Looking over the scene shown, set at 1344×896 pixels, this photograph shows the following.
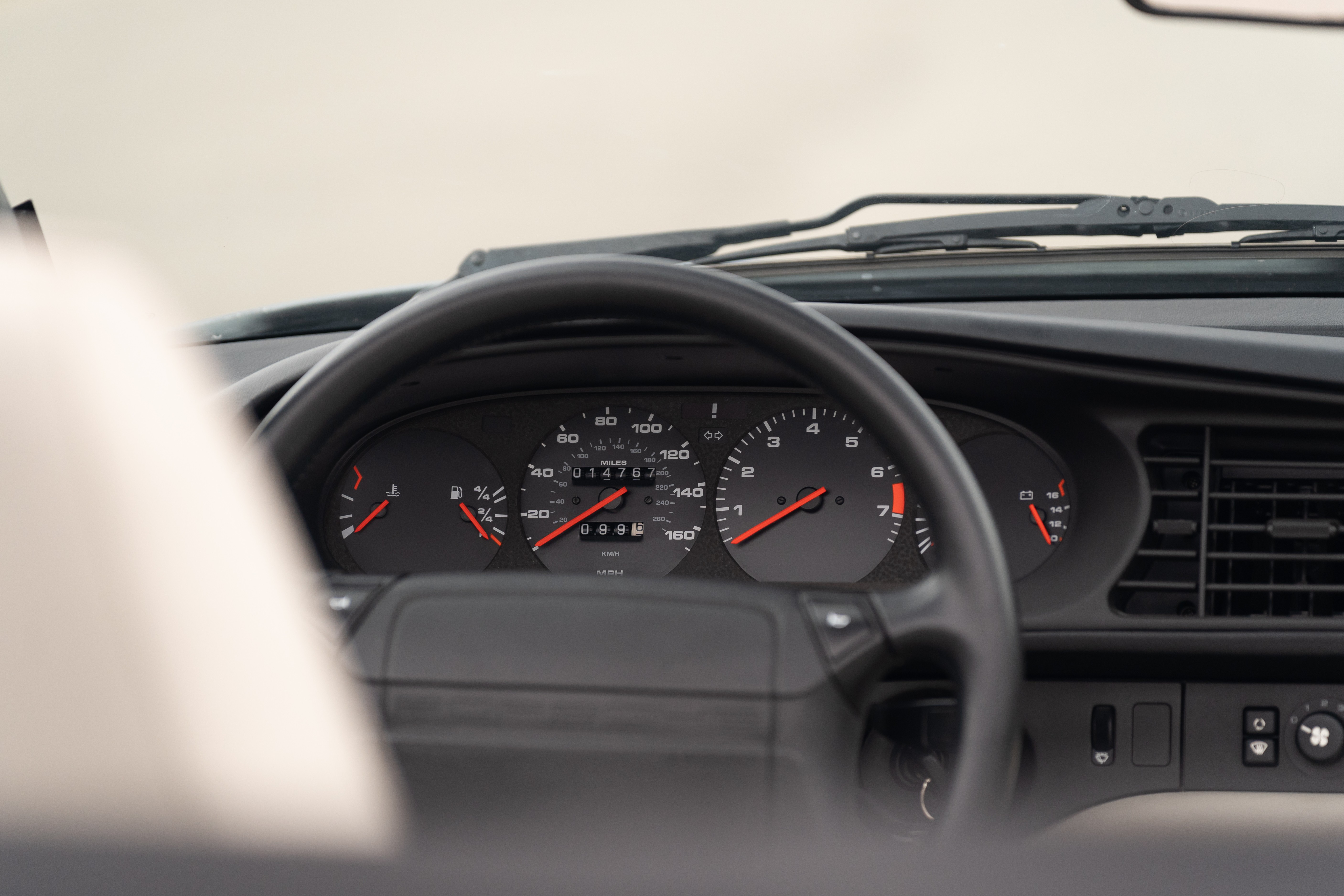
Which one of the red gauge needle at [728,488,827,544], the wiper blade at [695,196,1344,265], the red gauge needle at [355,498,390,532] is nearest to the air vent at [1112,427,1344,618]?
the wiper blade at [695,196,1344,265]

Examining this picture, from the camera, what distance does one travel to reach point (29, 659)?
2.24ft

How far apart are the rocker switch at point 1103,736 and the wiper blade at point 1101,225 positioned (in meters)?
0.83

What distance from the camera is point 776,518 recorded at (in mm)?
2258

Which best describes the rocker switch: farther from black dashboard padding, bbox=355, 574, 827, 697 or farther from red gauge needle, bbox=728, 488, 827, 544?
black dashboard padding, bbox=355, 574, 827, 697

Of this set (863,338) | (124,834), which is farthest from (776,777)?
(863,338)

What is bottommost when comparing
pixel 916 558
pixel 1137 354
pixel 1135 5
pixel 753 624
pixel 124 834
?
pixel 916 558

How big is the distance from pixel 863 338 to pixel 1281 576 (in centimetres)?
75

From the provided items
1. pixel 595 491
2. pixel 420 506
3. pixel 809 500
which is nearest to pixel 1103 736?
pixel 809 500

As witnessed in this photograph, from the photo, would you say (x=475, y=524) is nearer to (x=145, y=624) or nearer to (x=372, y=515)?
(x=372, y=515)

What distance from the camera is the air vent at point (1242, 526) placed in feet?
6.13

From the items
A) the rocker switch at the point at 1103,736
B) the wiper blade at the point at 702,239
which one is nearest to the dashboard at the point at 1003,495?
the rocker switch at the point at 1103,736

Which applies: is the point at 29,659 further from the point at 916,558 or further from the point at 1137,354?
the point at 916,558

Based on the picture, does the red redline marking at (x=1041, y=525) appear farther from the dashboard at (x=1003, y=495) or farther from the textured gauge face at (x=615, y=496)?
the textured gauge face at (x=615, y=496)

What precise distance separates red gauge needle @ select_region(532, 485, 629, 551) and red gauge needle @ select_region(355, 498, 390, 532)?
0.29 meters
